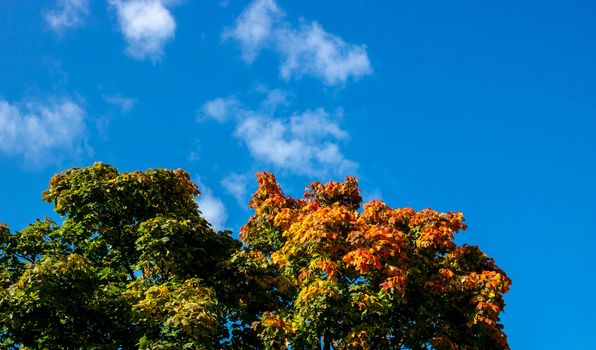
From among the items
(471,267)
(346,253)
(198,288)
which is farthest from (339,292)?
(471,267)

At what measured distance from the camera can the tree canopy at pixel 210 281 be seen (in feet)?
48.9

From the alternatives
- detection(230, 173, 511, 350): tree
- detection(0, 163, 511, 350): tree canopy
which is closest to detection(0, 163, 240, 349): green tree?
detection(0, 163, 511, 350): tree canopy

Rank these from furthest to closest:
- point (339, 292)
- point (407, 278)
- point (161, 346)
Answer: point (407, 278) → point (339, 292) → point (161, 346)

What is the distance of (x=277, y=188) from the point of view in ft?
85.3

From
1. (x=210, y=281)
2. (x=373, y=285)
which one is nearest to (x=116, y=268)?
(x=210, y=281)

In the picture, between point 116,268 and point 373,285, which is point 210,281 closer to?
point 116,268

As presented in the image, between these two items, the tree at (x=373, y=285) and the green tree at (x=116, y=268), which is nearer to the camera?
the green tree at (x=116, y=268)

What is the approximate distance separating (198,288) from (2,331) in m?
5.04

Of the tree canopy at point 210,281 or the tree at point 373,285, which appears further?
the tree at point 373,285

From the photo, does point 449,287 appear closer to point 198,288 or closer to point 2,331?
point 198,288

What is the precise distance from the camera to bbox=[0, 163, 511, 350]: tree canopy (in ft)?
48.9

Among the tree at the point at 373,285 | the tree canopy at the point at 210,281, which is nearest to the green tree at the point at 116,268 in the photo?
the tree canopy at the point at 210,281

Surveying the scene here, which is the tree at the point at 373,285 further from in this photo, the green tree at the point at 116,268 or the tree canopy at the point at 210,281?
the green tree at the point at 116,268

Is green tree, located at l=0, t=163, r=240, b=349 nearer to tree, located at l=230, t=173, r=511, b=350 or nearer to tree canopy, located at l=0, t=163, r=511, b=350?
tree canopy, located at l=0, t=163, r=511, b=350
